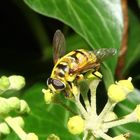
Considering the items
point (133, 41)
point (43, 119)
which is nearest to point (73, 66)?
point (43, 119)

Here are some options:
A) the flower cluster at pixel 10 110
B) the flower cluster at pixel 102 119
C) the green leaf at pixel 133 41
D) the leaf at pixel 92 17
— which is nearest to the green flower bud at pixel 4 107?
the flower cluster at pixel 10 110

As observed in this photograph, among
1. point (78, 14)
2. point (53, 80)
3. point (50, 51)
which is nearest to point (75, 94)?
point (53, 80)

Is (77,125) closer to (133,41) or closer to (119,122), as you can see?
(119,122)

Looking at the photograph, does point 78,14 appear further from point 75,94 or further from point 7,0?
point 7,0

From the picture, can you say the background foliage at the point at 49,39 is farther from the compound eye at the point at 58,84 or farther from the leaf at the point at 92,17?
the compound eye at the point at 58,84

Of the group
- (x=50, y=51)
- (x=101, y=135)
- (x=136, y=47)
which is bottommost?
(x=136, y=47)

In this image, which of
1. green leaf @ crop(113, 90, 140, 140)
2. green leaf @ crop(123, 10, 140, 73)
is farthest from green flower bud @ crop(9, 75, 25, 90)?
green leaf @ crop(123, 10, 140, 73)
